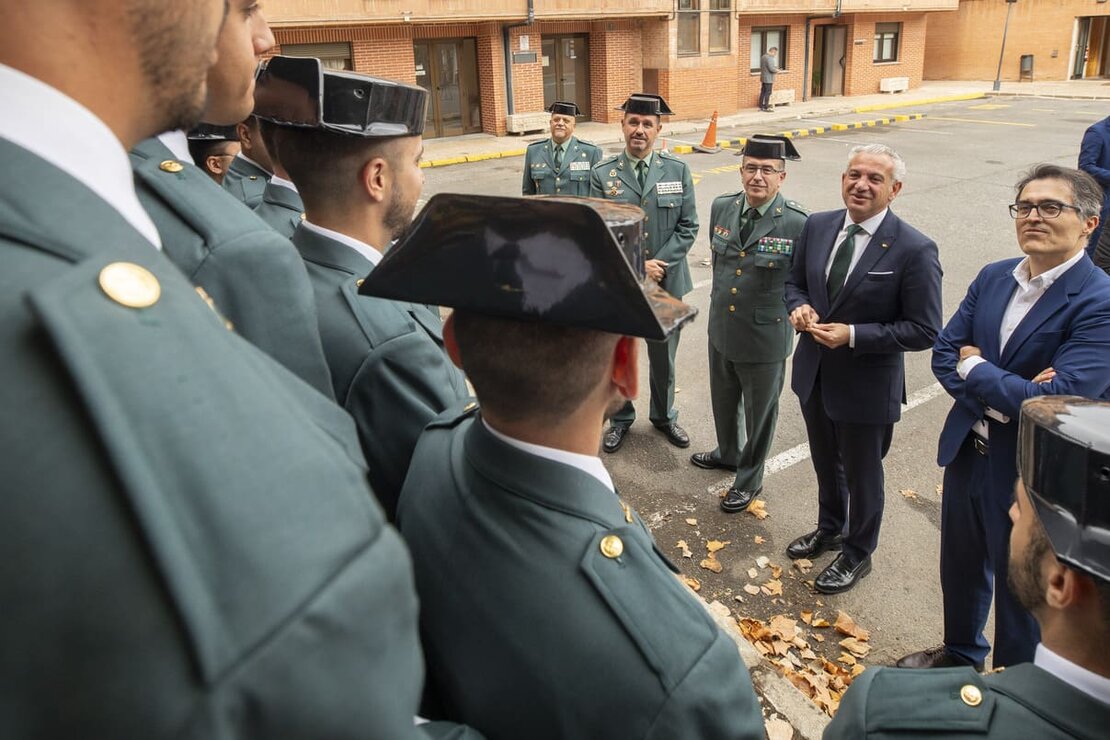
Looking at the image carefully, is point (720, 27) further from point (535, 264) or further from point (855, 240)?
point (535, 264)

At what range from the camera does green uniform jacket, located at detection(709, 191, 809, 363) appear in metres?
4.88

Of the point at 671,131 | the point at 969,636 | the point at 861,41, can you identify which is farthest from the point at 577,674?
the point at 861,41

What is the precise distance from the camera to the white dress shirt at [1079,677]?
59.2 inches

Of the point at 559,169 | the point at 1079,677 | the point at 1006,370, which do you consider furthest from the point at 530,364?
the point at 559,169

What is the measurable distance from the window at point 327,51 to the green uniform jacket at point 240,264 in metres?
17.4

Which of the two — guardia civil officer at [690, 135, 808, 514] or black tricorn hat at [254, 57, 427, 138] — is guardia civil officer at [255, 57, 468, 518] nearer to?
black tricorn hat at [254, 57, 427, 138]

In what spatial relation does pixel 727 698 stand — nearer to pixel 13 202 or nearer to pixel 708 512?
pixel 13 202

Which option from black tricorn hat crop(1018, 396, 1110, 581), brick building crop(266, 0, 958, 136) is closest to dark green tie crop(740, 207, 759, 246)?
black tricorn hat crop(1018, 396, 1110, 581)

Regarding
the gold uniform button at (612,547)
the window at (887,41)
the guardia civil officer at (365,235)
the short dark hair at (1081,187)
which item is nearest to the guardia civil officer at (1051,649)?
the gold uniform button at (612,547)

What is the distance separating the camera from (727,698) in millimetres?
1398

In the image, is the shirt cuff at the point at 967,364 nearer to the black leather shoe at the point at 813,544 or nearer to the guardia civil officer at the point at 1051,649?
the black leather shoe at the point at 813,544

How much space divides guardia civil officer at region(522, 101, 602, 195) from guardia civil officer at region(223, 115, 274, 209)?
2.74 metres

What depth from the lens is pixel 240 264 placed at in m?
1.81

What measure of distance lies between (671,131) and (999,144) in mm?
8091
